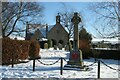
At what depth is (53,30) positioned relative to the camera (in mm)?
64812

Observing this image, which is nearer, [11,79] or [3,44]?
[11,79]

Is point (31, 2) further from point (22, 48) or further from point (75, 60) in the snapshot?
point (75, 60)

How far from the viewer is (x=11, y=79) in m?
10.4

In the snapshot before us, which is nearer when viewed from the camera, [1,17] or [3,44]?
[3,44]

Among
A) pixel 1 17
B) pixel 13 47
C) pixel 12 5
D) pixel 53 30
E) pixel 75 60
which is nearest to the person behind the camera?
pixel 75 60

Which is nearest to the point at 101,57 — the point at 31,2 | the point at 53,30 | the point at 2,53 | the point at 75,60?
the point at 31,2

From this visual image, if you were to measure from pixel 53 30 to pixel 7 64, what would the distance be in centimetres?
4931

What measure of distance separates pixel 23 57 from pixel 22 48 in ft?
2.57

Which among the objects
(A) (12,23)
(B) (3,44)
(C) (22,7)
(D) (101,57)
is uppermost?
(C) (22,7)

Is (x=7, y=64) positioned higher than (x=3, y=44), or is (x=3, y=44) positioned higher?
(x=3, y=44)

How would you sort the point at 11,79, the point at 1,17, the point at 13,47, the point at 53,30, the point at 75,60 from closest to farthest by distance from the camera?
1. the point at 11,79
2. the point at 75,60
3. the point at 13,47
4. the point at 1,17
5. the point at 53,30

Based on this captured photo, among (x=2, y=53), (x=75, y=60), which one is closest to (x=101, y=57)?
(x=75, y=60)

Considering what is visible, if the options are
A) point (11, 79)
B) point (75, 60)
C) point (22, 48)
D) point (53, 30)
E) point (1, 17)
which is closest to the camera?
point (11, 79)

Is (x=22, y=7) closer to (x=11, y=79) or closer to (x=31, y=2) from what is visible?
(x=31, y=2)
